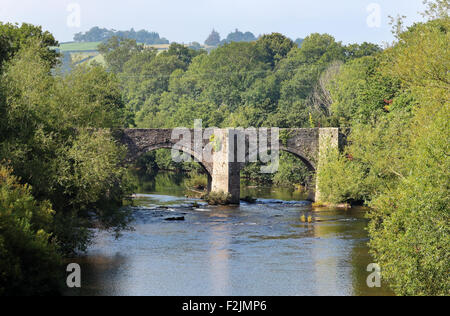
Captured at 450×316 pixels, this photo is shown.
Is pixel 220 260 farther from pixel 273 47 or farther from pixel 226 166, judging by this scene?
pixel 273 47

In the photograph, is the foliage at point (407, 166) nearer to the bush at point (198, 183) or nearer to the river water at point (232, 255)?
the river water at point (232, 255)

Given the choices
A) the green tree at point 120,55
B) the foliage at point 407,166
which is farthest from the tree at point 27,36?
the green tree at point 120,55

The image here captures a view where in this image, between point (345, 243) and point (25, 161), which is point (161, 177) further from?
point (25, 161)

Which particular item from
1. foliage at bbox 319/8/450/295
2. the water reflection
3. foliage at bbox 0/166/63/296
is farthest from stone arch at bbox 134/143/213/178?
foliage at bbox 0/166/63/296

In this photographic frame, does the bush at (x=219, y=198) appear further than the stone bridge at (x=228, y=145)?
No

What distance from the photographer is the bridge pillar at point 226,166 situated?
4641 cm

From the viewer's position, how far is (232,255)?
2839cm

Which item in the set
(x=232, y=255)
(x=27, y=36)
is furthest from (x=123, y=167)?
(x=27, y=36)

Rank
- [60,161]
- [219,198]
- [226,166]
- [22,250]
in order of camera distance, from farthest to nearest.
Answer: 1. [226,166]
2. [219,198]
3. [60,161]
4. [22,250]

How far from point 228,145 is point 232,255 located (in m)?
18.9

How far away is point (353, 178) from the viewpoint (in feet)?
139

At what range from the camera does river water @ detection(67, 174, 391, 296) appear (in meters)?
23.3
